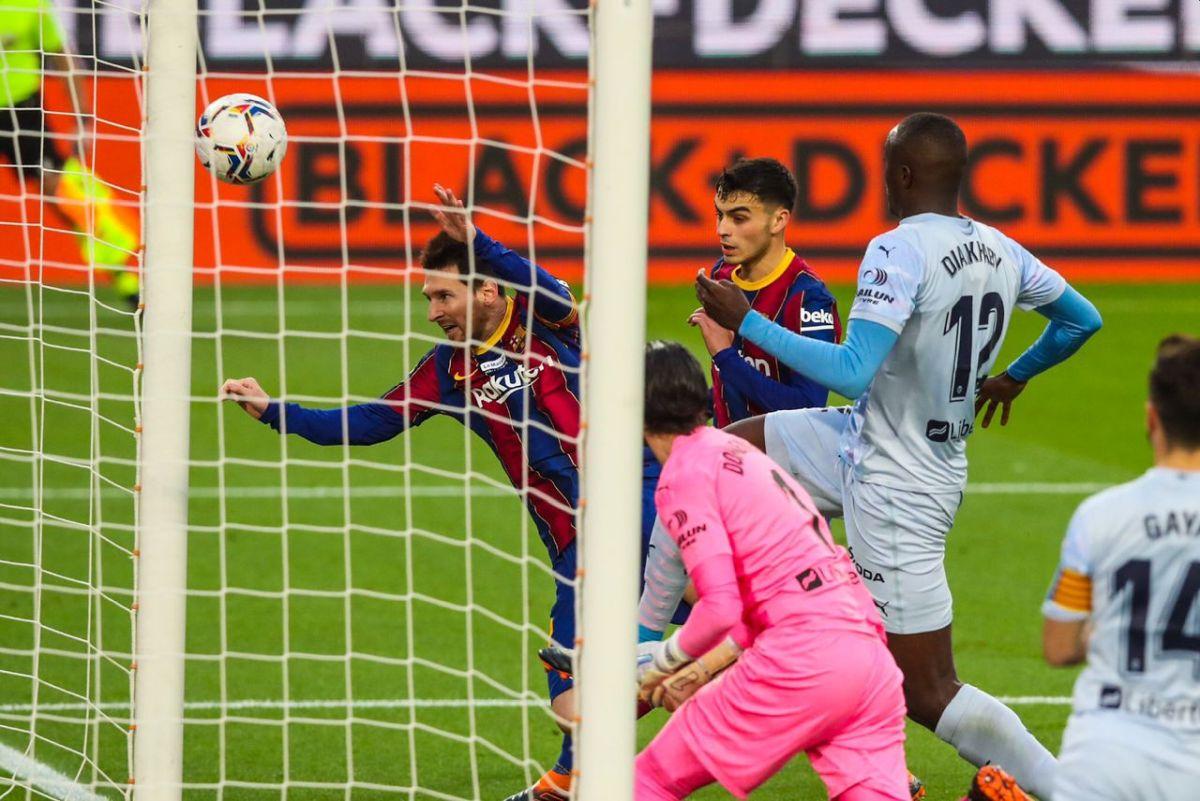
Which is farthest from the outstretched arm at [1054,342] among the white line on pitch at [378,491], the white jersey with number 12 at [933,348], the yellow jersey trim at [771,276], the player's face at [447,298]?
the white line on pitch at [378,491]

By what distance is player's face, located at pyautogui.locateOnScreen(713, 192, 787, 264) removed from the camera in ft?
18.7

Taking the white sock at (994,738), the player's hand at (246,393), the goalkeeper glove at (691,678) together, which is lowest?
the white sock at (994,738)

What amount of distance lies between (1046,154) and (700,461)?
48.8 feet

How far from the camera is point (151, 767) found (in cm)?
468

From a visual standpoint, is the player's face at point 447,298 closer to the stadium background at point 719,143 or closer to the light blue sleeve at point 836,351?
the light blue sleeve at point 836,351

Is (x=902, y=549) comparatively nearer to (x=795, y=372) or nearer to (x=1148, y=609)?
(x=795, y=372)

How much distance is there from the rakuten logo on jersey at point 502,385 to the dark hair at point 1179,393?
228 cm

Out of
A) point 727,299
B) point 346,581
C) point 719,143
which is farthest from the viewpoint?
point 719,143

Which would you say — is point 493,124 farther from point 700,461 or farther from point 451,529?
point 700,461

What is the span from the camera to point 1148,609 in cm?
358

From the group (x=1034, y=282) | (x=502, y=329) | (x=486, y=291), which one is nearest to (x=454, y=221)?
(x=486, y=291)

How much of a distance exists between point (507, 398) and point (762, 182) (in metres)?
1.08

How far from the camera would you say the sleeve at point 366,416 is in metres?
5.47

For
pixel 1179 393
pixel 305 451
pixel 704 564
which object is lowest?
pixel 305 451
